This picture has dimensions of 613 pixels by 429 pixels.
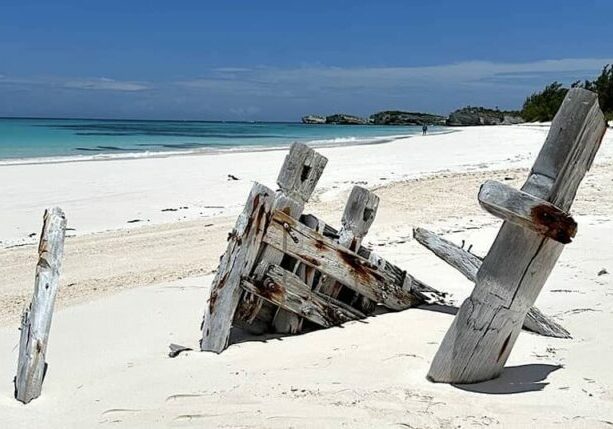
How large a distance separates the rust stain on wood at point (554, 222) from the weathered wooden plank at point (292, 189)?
180 centimetres

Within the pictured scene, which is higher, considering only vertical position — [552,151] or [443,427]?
[552,151]

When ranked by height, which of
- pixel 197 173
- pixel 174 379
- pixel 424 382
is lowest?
pixel 197 173

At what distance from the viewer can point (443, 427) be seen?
3.04 m

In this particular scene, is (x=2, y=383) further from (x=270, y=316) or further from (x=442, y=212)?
(x=442, y=212)

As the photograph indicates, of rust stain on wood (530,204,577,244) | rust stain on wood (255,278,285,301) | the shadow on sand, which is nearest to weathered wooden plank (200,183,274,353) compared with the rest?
rust stain on wood (255,278,285,301)

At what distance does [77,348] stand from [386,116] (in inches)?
5788

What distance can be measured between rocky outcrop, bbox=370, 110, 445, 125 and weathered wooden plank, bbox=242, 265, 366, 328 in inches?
5421

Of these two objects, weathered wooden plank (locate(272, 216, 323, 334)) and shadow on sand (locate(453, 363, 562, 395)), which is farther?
weathered wooden plank (locate(272, 216, 323, 334))

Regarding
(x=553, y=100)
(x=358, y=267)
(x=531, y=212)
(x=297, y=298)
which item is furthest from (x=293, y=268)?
(x=553, y=100)

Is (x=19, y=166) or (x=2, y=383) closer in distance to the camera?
(x=2, y=383)

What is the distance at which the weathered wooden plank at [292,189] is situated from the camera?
452 cm

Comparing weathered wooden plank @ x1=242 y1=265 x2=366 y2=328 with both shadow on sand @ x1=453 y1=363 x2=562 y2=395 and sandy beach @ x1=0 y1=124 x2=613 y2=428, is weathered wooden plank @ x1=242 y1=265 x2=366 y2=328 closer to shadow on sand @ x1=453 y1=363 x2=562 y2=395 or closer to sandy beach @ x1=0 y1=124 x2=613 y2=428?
sandy beach @ x1=0 y1=124 x2=613 y2=428

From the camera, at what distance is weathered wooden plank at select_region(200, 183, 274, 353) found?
14.5 ft

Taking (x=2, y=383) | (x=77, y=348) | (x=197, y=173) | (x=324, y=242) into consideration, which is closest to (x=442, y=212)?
(x=324, y=242)
